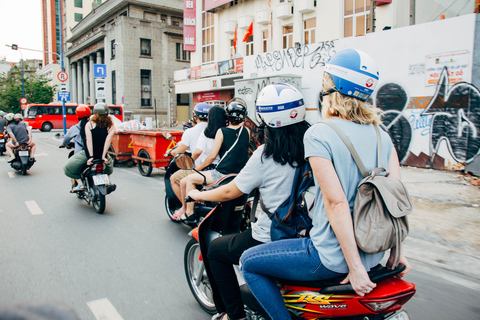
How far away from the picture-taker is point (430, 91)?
1042 centimetres

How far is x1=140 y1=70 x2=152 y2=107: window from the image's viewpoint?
45281 millimetres

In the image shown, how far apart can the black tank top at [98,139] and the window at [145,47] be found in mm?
41434

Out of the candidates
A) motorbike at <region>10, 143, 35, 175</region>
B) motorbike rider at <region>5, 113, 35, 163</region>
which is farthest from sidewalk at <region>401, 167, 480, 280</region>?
motorbike rider at <region>5, 113, 35, 163</region>

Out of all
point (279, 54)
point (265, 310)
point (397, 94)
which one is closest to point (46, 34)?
point (279, 54)

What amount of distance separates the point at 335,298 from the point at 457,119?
375 inches

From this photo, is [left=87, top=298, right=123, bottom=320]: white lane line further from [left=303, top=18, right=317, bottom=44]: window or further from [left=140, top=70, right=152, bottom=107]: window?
[left=140, top=70, right=152, bottom=107]: window

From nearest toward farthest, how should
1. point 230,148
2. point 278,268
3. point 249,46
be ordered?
1. point 278,268
2. point 230,148
3. point 249,46

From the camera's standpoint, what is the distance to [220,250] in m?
2.53

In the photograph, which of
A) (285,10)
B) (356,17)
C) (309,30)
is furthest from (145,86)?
(356,17)

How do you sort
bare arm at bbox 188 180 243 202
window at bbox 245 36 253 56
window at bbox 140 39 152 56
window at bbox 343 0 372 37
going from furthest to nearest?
window at bbox 140 39 152 56 < window at bbox 245 36 253 56 < window at bbox 343 0 372 37 < bare arm at bbox 188 180 243 202

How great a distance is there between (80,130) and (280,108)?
5328 mm

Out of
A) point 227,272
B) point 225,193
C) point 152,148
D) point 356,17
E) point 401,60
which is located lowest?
point 227,272

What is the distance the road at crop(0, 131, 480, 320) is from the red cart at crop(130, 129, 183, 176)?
277 cm

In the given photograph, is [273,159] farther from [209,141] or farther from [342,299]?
[209,141]
